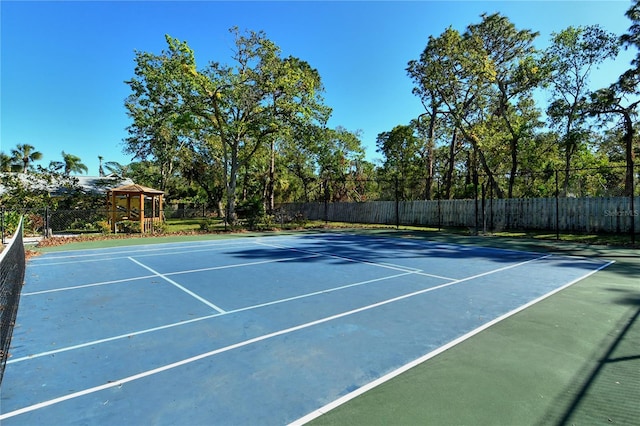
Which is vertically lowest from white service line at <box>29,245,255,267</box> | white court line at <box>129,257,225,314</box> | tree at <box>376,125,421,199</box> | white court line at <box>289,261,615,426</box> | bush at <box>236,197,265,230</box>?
white court line at <box>289,261,615,426</box>

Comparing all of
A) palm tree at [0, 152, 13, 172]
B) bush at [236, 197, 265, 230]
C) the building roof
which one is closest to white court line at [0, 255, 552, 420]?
bush at [236, 197, 265, 230]

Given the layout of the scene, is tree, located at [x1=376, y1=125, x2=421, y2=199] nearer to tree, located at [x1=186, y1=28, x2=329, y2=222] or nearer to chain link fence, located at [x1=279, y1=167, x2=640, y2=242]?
chain link fence, located at [x1=279, y1=167, x2=640, y2=242]

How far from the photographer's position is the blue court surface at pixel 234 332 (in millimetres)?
2881

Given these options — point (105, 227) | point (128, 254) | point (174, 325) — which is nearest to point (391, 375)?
point (174, 325)

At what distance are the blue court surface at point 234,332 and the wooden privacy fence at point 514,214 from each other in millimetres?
10860

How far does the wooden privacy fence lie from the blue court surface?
35.6 feet

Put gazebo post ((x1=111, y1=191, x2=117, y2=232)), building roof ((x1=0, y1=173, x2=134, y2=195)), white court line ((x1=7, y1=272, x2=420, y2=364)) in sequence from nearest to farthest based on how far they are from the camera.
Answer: white court line ((x1=7, y1=272, x2=420, y2=364))
gazebo post ((x1=111, y1=191, x2=117, y2=232))
building roof ((x1=0, y1=173, x2=134, y2=195))

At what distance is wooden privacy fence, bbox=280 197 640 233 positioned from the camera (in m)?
17.1

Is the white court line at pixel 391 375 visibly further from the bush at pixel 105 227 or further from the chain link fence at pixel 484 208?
the bush at pixel 105 227

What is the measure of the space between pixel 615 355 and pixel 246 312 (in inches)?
174

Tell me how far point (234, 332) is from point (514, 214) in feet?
68.4

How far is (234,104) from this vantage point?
22297 mm

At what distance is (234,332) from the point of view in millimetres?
4441

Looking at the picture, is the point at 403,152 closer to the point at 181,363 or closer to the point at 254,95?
the point at 254,95
